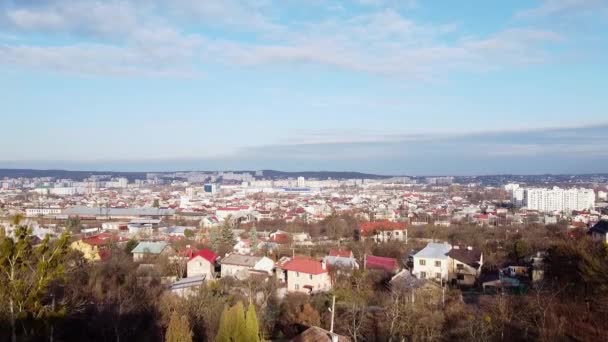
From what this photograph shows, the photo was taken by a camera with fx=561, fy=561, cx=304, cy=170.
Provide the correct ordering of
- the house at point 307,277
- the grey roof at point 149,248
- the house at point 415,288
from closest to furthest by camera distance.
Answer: the house at point 415,288
the house at point 307,277
the grey roof at point 149,248

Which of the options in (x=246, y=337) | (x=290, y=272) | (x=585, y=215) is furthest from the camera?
(x=585, y=215)

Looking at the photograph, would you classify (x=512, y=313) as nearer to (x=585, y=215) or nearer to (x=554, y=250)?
(x=554, y=250)

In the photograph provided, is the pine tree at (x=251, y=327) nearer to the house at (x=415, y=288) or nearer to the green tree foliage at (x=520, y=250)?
the house at (x=415, y=288)

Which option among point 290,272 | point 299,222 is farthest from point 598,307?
point 299,222

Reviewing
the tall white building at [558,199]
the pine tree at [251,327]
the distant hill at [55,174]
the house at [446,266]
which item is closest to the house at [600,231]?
the house at [446,266]

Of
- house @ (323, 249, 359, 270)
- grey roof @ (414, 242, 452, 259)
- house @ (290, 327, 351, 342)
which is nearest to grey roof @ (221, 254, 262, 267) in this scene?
house @ (323, 249, 359, 270)

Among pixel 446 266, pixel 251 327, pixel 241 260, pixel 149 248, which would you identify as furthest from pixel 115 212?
pixel 251 327
